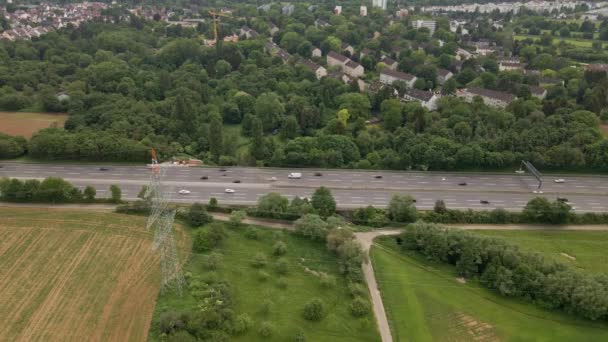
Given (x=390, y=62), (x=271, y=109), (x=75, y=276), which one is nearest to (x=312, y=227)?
(x=75, y=276)

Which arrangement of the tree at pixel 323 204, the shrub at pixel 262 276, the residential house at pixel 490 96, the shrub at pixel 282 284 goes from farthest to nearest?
the residential house at pixel 490 96 < the tree at pixel 323 204 < the shrub at pixel 262 276 < the shrub at pixel 282 284

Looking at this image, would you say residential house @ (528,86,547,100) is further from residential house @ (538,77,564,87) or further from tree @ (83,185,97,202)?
tree @ (83,185,97,202)

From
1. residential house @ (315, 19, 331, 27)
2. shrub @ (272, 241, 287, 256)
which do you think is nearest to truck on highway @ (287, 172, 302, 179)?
shrub @ (272, 241, 287, 256)

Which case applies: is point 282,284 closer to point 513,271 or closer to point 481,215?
point 513,271

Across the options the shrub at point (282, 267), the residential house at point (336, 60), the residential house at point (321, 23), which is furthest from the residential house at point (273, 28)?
the shrub at point (282, 267)

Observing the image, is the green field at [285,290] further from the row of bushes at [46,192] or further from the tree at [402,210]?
the row of bushes at [46,192]

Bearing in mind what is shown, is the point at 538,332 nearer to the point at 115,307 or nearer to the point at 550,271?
the point at 550,271

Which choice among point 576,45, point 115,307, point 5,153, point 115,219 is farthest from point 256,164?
point 576,45
